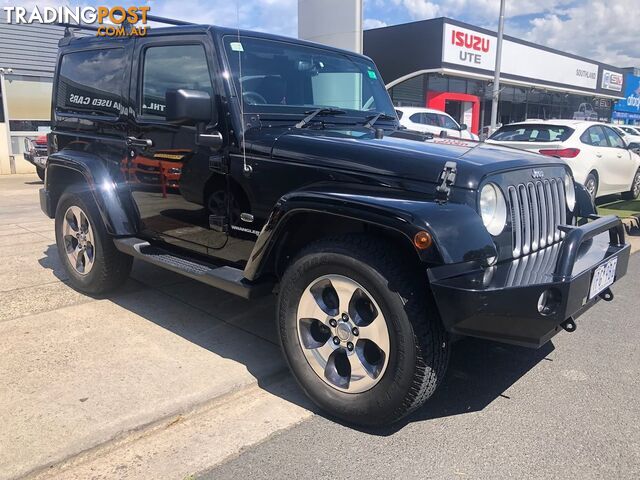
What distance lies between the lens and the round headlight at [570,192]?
3.55 meters

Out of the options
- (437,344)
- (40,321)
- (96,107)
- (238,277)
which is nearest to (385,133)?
(238,277)

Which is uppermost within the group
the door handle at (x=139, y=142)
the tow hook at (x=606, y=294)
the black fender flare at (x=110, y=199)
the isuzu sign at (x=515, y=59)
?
the isuzu sign at (x=515, y=59)

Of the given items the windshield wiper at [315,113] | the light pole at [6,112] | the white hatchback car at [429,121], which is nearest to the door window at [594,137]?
the white hatchback car at [429,121]

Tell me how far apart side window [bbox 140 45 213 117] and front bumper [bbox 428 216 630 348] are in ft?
6.53

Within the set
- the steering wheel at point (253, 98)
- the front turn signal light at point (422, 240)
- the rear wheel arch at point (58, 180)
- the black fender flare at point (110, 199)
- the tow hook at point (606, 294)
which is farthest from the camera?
the rear wheel arch at point (58, 180)

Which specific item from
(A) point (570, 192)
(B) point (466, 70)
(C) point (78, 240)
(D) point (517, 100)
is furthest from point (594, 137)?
(D) point (517, 100)

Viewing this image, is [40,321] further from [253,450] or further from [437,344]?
[437,344]

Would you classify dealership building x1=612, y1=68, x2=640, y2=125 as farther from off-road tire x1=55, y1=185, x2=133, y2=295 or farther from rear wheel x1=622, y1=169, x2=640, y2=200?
off-road tire x1=55, y1=185, x2=133, y2=295

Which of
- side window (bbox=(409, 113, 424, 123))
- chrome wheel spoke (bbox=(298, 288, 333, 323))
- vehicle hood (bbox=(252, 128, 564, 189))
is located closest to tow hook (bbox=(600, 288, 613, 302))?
vehicle hood (bbox=(252, 128, 564, 189))

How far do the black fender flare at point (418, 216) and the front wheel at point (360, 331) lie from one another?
192 mm

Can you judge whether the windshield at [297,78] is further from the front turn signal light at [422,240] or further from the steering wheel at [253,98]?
the front turn signal light at [422,240]

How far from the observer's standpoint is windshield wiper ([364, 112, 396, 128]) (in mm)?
3902

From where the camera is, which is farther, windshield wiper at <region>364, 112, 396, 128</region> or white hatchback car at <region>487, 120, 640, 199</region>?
white hatchback car at <region>487, 120, 640, 199</region>

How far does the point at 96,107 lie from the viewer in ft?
14.8
